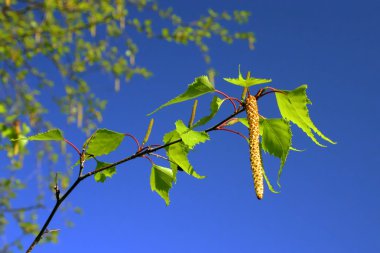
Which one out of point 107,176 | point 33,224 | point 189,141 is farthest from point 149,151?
point 33,224

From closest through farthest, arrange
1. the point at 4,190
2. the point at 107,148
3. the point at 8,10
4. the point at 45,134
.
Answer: the point at 45,134
the point at 107,148
the point at 8,10
the point at 4,190

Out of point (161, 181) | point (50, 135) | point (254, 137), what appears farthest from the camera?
point (161, 181)

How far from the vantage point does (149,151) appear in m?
1.23

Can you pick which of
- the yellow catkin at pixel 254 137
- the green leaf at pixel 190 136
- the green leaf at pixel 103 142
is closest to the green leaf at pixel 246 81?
the yellow catkin at pixel 254 137

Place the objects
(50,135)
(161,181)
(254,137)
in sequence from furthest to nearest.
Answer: (161,181) → (50,135) → (254,137)

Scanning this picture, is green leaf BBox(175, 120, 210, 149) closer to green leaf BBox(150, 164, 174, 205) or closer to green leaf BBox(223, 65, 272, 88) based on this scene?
green leaf BBox(223, 65, 272, 88)

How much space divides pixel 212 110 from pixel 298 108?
0.70 feet

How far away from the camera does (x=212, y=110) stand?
1182 millimetres

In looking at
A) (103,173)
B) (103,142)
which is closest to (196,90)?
(103,142)

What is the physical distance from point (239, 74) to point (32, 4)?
164 inches

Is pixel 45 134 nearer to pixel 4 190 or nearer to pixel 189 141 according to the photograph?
pixel 189 141

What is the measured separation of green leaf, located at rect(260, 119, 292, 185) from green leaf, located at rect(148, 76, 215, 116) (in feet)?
0.55

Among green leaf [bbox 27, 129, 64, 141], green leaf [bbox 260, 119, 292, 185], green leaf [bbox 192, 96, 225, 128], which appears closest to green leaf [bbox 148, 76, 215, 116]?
green leaf [bbox 192, 96, 225, 128]

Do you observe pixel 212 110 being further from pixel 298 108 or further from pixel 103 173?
pixel 103 173
